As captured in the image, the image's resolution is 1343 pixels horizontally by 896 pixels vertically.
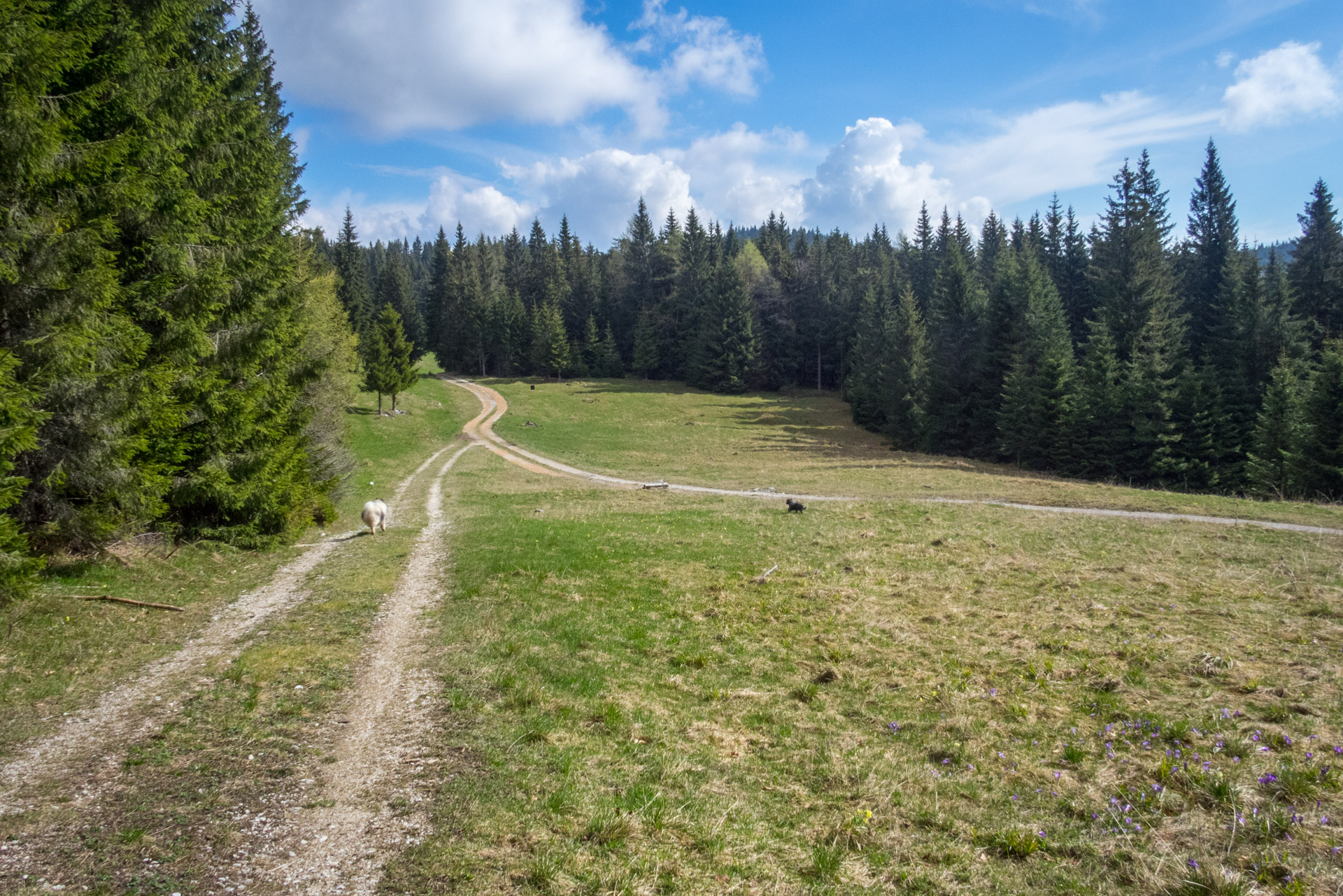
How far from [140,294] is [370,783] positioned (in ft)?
38.8

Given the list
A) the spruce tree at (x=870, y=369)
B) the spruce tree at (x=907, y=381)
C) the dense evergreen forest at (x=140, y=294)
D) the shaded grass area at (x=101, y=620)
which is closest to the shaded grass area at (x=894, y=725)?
the shaded grass area at (x=101, y=620)

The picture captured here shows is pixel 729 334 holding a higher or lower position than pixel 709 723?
higher

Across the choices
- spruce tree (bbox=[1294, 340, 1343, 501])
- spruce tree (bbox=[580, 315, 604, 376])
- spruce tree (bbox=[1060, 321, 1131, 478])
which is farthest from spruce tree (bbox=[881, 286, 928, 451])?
spruce tree (bbox=[580, 315, 604, 376])

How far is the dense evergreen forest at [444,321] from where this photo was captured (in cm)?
1003

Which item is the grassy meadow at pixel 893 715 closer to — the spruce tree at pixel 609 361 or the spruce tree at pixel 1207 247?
the spruce tree at pixel 1207 247

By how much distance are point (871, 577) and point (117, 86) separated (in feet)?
59.8

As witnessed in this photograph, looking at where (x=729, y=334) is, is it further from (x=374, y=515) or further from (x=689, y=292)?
(x=374, y=515)

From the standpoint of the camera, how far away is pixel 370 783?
259 inches

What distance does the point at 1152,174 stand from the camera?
193 feet

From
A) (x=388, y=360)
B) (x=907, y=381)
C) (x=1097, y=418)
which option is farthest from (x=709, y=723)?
(x=907, y=381)

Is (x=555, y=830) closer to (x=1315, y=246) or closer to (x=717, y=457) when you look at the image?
(x=717, y=457)

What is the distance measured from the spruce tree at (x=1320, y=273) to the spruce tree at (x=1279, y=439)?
A: 59.7 feet

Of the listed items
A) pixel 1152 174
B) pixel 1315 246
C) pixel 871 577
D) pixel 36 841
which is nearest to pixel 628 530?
pixel 871 577

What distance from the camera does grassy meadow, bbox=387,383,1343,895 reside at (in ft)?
18.0
